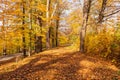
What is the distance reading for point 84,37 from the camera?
14156 mm

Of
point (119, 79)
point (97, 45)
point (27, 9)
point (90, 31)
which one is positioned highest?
point (27, 9)

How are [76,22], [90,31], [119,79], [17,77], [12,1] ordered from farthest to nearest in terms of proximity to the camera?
Answer: [76,22] → [12,1] → [90,31] → [119,79] → [17,77]

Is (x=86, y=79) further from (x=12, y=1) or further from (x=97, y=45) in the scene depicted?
(x=12, y=1)

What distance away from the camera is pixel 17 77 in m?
8.08

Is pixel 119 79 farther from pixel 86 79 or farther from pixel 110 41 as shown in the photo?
pixel 110 41

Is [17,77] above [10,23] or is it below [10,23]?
→ below

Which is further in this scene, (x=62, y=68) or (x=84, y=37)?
(x=84, y=37)

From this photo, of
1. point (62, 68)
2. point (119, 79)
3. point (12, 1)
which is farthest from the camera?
point (12, 1)

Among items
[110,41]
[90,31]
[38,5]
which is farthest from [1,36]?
[110,41]

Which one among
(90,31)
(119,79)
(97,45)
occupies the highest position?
(90,31)

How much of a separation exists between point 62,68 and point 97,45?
16.8 ft

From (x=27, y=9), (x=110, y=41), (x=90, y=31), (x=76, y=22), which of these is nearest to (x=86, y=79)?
(x=110, y=41)

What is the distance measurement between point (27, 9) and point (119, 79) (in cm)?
1453

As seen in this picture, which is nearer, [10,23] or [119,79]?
[119,79]
